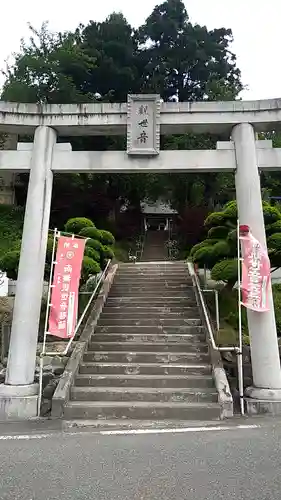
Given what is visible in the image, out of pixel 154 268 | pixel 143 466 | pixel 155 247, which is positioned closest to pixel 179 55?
pixel 155 247

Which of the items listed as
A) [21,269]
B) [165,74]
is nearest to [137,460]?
[21,269]

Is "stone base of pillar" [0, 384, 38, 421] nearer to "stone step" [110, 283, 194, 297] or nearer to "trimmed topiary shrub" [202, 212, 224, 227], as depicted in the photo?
"stone step" [110, 283, 194, 297]

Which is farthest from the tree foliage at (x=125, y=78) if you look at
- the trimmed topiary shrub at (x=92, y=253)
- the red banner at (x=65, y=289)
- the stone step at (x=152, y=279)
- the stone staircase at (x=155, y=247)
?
the red banner at (x=65, y=289)

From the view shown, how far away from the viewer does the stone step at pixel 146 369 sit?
8250 millimetres

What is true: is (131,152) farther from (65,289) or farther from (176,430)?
(176,430)

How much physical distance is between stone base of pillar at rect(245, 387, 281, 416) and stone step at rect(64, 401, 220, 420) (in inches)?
24.3

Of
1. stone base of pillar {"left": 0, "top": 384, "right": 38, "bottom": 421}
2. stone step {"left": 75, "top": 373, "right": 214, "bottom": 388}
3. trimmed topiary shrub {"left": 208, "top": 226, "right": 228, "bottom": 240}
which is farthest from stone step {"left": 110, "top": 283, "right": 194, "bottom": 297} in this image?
stone base of pillar {"left": 0, "top": 384, "right": 38, "bottom": 421}

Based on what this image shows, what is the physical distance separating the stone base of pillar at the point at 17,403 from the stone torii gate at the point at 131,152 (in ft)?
3.40

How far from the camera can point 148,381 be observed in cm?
788

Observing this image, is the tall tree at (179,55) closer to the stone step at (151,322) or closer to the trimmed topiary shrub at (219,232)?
the trimmed topiary shrub at (219,232)

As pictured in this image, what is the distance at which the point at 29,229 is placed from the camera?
313 inches

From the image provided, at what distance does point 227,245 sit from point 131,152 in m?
3.93

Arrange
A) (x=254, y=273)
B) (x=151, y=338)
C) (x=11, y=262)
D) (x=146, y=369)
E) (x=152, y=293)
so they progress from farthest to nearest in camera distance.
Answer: (x=152, y=293) < (x=11, y=262) < (x=151, y=338) < (x=146, y=369) < (x=254, y=273)

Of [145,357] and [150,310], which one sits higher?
[150,310]
